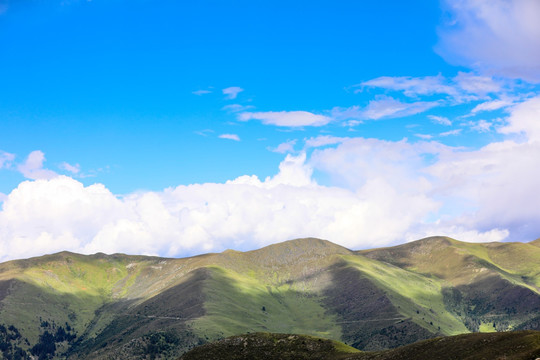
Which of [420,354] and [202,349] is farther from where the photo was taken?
[202,349]

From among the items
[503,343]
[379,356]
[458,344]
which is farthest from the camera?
[379,356]

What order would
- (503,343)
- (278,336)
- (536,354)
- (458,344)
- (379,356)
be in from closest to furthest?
(536,354)
(503,343)
(458,344)
(379,356)
(278,336)

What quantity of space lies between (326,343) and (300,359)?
10.4 meters

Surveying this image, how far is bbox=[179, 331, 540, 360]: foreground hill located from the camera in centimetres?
8725

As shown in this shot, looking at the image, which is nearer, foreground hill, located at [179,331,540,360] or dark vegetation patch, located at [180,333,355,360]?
foreground hill, located at [179,331,540,360]

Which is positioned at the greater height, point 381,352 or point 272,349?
point 381,352

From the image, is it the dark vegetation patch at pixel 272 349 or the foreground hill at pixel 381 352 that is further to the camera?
the dark vegetation patch at pixel 272 349

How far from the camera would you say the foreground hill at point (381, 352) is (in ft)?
286

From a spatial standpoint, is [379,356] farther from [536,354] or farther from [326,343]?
[536,354]

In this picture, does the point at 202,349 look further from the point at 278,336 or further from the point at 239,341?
the point at 278,336

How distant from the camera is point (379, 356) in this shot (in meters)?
113

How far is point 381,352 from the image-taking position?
117 meters

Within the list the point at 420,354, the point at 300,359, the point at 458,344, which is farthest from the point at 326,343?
the point at 458,344

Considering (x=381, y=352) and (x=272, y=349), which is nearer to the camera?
(x=381, y=352)
